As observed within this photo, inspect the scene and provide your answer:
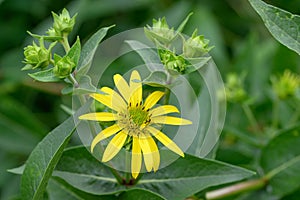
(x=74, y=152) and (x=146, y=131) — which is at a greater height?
(x=146, y=131)

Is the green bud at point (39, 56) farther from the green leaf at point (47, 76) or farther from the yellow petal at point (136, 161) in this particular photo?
the yellow petal at point (136, 161)

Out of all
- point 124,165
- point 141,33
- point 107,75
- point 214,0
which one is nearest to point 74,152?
point 124,165

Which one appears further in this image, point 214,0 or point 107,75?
point 214,0

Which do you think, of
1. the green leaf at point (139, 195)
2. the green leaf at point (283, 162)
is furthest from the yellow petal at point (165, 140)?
the green leaf at point (283, 162)

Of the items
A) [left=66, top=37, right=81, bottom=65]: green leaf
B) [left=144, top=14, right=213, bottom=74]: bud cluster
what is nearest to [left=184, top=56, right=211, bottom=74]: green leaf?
[left=144, top=14, right=213, bottom=74]: bud cluster

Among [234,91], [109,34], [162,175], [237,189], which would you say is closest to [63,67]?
[162,175]

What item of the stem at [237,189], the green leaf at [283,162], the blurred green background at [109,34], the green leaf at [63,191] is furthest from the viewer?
the blurred green background at [109,34]

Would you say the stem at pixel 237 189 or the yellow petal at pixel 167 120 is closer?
the yellow petal at pixel 167 120

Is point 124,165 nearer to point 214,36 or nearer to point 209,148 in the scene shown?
point 209,148
